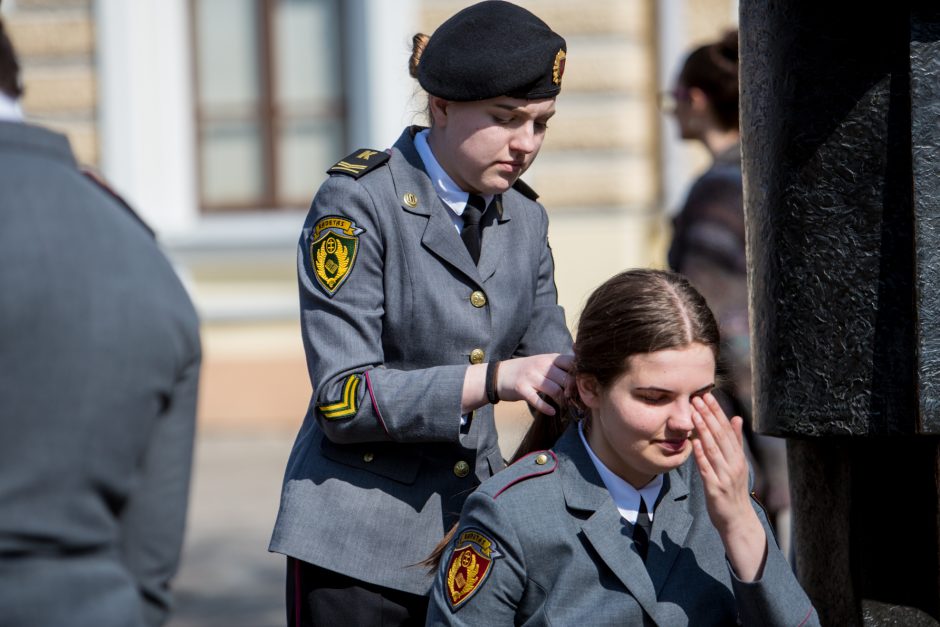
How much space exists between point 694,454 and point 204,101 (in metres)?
7.75

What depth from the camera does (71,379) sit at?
5.91 feet

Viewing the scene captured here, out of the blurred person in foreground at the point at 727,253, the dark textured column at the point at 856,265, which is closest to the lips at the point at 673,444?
the dark textured column at the point at 856,265

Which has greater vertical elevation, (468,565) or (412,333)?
(412,333)

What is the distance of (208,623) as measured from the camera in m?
5.42

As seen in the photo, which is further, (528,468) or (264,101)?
(264,101)

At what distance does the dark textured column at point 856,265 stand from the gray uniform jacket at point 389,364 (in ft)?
1.49

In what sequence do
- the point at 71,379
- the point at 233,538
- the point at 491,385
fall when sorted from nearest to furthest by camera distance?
the point at 71,379 < the point at 491,385 < the point at 233,538

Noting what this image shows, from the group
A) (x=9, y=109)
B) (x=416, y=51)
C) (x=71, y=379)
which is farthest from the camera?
(x=416, y=51)

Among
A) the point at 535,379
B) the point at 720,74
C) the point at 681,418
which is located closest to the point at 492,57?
the point at 535,379

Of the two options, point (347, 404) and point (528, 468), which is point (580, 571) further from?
point (347, 404)

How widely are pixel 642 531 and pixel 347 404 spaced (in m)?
0.50

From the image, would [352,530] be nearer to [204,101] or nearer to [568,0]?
[568,0]

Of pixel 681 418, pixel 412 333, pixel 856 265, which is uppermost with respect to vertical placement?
pixel 856 265

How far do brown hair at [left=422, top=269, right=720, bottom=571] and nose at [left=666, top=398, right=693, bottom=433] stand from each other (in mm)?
92
